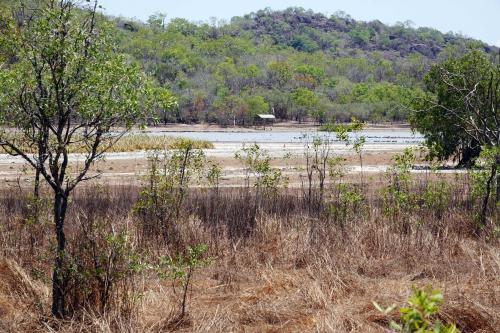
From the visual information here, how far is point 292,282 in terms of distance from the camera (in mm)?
8938

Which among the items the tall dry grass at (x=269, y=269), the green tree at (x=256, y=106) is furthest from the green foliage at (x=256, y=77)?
the tall dry grass at (x=269, y=269)

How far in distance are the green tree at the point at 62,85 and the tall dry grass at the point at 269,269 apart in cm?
73

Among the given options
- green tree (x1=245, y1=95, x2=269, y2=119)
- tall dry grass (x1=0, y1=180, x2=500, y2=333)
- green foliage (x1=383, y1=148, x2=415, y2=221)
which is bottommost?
tall dry grass (x1=0, y1=180, x2=500, y2=333)

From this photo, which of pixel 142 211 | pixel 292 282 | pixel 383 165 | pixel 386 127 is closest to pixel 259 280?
pixel 292 282

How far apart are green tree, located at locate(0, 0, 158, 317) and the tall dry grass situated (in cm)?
73

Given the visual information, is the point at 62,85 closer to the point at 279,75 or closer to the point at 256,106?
the point at 256,106

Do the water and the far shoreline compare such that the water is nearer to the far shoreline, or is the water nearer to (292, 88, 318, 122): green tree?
the far shoreline

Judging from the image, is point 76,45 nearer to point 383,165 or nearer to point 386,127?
point 383,165

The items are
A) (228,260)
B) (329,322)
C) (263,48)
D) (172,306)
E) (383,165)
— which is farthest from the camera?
(263,48)

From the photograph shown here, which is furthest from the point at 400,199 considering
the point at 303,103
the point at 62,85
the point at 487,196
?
the point at 303,103

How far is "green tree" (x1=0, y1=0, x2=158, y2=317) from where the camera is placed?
7.34 m

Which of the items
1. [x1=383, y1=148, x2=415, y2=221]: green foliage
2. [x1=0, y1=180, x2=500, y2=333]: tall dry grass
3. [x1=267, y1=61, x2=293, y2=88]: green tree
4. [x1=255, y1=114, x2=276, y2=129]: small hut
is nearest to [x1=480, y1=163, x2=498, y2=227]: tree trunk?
[x1=0, y1=180, x2=500, y2=333]: tall dry grass

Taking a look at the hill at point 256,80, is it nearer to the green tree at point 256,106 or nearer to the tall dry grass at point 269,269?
the green tree at point 256,106

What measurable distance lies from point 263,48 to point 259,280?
528ft
